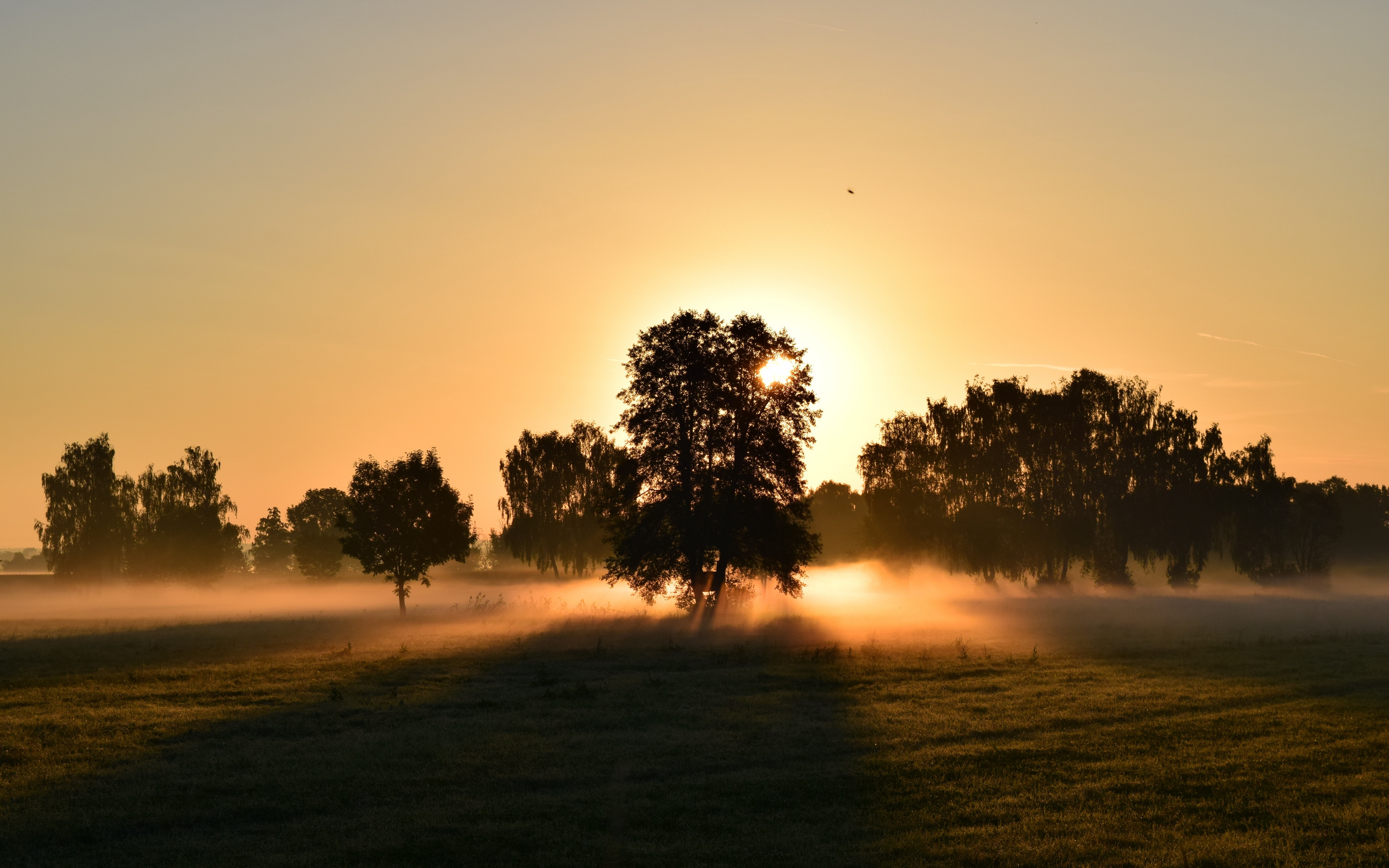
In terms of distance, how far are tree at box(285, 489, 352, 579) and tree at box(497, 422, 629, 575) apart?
17.7 meters

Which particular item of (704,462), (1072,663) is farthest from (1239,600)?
(1072,663)

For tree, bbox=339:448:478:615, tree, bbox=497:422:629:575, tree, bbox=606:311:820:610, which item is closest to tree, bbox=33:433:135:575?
tree, bbox=497:422:629:575

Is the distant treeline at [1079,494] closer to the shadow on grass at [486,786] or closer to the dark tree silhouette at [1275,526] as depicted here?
the dark tree silhouette at [1275,526]

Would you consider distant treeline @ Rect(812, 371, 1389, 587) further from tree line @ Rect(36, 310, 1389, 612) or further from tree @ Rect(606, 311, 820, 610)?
tree @ Rect(606, 311, 820, 610)

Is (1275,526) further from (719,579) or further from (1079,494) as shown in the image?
(719,579)

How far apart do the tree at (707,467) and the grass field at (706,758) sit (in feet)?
58.4

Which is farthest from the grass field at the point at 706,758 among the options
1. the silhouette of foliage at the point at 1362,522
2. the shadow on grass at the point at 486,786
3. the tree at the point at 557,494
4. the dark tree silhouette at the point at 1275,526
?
the silhouette of foliage at the point at 1362,522

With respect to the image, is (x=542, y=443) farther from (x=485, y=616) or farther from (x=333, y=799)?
(x=333, y=799)

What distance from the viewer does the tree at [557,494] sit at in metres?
98.9

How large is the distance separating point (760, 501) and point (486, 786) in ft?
118

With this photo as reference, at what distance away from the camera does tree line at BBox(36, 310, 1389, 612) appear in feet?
165

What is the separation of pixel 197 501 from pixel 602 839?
10059 centimetres

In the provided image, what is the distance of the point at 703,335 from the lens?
51156 mm

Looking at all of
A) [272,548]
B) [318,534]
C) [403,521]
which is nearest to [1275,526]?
[403,521]
